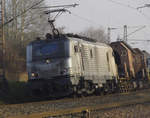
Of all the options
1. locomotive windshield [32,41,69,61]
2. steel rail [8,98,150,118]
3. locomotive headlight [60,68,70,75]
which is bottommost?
steel rail [8,98,150,118]

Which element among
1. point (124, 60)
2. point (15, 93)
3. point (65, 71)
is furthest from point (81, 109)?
point (124, 60)

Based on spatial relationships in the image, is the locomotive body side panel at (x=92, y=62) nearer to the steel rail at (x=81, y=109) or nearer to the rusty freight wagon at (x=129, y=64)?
the rusty freight wagon at (x=129, y=64)

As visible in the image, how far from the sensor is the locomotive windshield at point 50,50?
14445mm

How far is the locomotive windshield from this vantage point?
14.4m

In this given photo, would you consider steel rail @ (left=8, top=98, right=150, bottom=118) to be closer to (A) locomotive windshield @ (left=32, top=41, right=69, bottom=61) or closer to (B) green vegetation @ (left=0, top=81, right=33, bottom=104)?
(A) locomotive windshield @ (left=32, top=41, right=69, bottom=61)

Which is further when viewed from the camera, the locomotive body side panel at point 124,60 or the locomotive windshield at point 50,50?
the locomotive body side panel at point 124,60

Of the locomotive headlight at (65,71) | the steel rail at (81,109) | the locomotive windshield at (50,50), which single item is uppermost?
the locomotive windshield at (50,50)

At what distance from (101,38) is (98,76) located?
56.7 meters

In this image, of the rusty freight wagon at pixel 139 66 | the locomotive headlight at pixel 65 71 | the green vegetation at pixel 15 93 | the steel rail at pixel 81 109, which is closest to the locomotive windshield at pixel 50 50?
the locomotive headlight at pixel 65 71

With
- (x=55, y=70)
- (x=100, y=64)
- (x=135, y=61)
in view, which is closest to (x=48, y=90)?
(x=55, y=70)

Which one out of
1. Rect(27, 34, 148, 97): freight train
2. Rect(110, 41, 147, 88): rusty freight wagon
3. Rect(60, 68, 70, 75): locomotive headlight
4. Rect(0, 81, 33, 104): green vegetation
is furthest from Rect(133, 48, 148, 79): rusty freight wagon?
Rect(60, 68, 70, 75): locomotive headlight

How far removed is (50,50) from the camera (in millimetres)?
14773

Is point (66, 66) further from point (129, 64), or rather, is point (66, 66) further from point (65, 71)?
point (129, 64)

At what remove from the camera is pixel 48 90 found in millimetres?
14492
